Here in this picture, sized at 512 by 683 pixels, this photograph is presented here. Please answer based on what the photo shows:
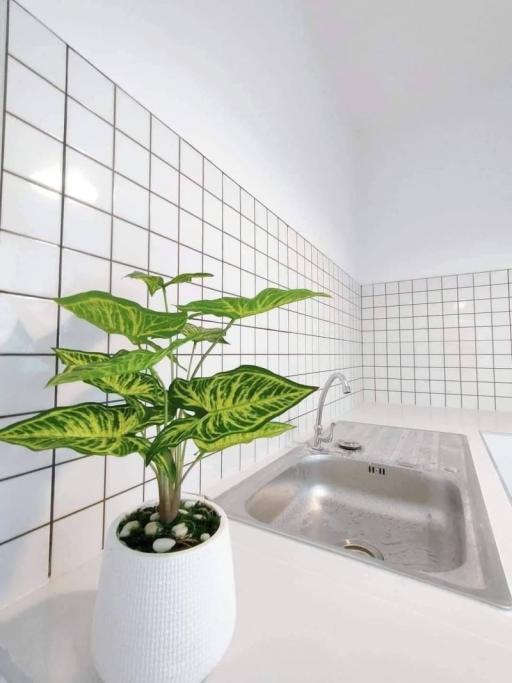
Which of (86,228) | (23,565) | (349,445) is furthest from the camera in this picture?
(349,445)

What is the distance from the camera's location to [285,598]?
0.46 meters

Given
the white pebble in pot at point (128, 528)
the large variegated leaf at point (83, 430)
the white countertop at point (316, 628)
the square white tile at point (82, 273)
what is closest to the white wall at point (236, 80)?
the square white tile at point (82, 273)

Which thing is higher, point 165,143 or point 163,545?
point 165,143

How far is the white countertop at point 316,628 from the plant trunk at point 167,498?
179 millimetres

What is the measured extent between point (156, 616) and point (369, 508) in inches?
37.5

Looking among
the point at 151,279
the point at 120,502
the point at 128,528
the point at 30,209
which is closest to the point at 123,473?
the point at 120,502

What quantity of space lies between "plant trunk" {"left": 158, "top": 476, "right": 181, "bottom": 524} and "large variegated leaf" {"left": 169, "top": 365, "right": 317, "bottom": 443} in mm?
102

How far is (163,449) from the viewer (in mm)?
301

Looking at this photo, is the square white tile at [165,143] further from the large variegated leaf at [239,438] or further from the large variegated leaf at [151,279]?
the large variegated leaf at [239,438]

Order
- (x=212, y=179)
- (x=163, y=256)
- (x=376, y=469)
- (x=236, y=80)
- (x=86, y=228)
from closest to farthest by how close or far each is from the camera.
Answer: (x=86, y=228) < (x=163, y=256) < (x=212, y=179) < (x=236, y=80) < (x=376, y=469)

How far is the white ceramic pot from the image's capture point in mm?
295

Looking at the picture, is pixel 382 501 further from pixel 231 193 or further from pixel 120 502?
pixel 231 193

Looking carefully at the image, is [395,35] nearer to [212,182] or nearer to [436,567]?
[212,182]

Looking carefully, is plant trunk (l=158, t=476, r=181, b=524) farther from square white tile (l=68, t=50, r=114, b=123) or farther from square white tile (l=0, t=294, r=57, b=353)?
square white tile (l=68, t=50, r=114, b=123)
